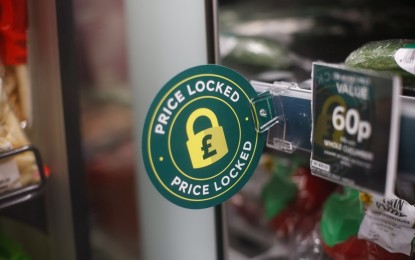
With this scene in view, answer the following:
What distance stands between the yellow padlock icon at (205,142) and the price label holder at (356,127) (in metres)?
0.11

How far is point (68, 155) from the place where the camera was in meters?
0.71

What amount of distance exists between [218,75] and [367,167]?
0.19 metres

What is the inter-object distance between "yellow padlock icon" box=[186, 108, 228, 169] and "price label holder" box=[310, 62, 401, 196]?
0.11 metres

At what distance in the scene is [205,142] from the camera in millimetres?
602

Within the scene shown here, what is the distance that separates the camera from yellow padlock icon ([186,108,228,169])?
59cm

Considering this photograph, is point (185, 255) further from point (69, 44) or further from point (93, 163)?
point (69, 44)

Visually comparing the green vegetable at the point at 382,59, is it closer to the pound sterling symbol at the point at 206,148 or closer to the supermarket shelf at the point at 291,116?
the supermarket shelf at the point at 291,116

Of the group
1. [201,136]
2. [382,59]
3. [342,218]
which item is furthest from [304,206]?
[201,136]

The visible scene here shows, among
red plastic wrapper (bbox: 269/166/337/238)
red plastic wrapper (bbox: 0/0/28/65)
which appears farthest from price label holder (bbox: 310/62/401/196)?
red plastic wrapper (bbox: 269/166/337/238)

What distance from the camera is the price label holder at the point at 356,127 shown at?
47 centimetres

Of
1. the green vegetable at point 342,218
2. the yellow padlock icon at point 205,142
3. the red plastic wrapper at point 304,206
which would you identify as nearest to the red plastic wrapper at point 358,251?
the green vegetable at point 342,218

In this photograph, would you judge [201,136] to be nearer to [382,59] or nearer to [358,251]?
[382,59]

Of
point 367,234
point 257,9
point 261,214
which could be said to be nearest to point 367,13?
point 257,9

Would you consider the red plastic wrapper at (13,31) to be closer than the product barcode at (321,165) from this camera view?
No
